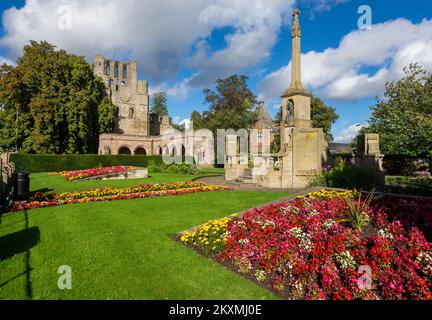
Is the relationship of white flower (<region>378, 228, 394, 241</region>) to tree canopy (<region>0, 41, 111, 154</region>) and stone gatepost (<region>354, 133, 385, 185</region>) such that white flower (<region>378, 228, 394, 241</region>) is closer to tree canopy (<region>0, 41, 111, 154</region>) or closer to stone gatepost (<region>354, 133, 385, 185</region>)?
stone gatepost (<region>354, 133, 385, 185</region>)

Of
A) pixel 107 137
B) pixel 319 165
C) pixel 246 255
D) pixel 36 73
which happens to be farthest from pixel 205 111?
pixel 246 255

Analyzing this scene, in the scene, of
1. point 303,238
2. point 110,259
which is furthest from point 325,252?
point 110,259

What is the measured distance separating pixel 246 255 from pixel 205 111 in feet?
146

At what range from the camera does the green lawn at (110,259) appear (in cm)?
407

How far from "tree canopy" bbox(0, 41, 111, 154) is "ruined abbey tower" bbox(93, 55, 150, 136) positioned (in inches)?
533

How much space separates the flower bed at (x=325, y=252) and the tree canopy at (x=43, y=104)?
3474cm

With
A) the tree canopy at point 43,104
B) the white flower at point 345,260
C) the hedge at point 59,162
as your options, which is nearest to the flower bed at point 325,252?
the white flower at point 345,260

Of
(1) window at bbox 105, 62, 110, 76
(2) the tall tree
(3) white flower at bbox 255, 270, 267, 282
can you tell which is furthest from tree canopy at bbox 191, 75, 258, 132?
(3) white flower at bbox 255, 270, 267, 282

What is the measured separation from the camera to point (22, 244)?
20.0 feet

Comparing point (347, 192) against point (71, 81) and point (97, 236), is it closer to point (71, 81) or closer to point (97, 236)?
point (97, 236)

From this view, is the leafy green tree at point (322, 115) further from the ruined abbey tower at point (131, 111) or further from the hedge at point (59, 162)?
the hedge at point (59, 162)

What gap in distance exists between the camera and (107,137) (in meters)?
43.9

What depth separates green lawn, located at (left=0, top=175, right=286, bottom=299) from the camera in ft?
13.3

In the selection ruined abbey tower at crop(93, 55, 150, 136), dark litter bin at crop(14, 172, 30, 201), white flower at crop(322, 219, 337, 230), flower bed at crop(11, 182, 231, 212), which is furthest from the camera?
ruined abbey tower at crop(93, 55, 150, 136)
